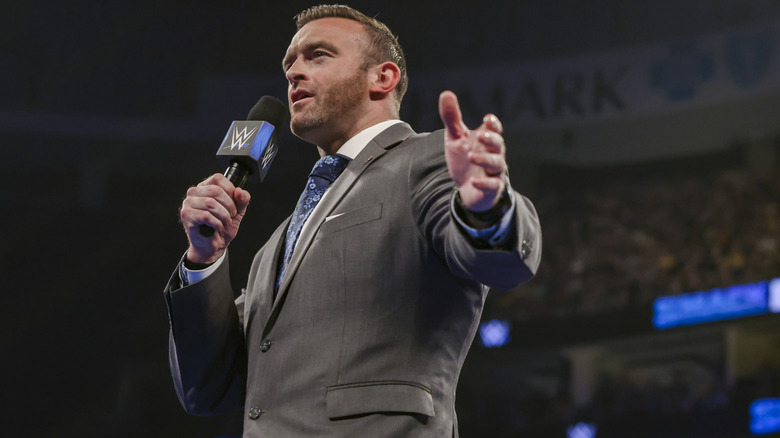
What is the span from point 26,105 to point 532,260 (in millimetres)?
4614

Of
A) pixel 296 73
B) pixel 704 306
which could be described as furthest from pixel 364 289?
pixel 704 306

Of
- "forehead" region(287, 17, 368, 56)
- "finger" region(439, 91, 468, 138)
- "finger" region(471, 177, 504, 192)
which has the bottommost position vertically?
"finger" region(471, 177, 504, 192)

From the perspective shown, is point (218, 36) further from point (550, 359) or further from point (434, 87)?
point (550, 359)

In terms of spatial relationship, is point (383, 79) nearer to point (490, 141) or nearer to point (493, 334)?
point (490, 141)

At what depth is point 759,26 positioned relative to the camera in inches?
260

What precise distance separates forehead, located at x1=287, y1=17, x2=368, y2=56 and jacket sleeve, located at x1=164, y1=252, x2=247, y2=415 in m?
0.55

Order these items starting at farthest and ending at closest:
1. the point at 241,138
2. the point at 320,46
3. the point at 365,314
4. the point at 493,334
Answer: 1. the point at 493,334
2. the point at 320,46
3. the point at 241,138
4. the point at 365,314

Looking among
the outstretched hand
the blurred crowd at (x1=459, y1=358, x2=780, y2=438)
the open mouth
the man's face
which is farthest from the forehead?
the blurred crowd at (x1=459, y1=358, x2=780, y2=438)

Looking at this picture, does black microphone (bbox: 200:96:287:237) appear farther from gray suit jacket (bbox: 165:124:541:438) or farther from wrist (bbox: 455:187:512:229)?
wrist (bbox: 455:187:512:229)

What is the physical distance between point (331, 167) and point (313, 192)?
6 centimetres

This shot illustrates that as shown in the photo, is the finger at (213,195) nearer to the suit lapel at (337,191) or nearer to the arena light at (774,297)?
the suit lapel at (337,191)

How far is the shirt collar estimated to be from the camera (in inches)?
65.2

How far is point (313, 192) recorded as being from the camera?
1631 mm

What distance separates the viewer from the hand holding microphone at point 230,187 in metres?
1.36
